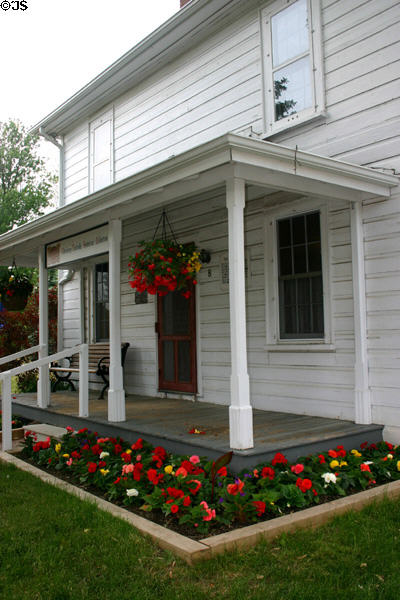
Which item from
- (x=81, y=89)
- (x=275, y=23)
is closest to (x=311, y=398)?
(x=275, y=23)

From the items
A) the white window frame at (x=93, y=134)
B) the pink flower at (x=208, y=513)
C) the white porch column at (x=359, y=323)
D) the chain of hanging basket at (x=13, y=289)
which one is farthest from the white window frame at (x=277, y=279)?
the white window frame at (x=93, y=134)

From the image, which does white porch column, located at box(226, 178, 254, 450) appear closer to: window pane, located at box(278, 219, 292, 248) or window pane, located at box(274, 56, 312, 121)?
window pane, located at box(278, 219, 292, 248)

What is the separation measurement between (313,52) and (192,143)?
91.0 inches

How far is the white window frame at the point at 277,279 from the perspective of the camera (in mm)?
5789

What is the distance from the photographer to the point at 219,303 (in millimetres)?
7180

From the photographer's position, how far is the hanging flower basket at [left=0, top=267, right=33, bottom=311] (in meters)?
7.87

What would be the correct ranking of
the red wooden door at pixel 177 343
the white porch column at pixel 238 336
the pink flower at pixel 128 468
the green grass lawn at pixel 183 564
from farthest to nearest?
the red wooden door at pixel 177 343 < the pink flower at pixel 128 468 < the white porch column at pixel 238 336 < the green grass lawn at pixel 183 564

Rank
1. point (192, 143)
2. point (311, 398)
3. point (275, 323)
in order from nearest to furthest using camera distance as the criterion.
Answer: point (311, 398) → point (275, 323) → point (192, 143)

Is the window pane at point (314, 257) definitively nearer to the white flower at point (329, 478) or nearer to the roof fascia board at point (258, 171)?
the roof fascia board at point (258, 171)

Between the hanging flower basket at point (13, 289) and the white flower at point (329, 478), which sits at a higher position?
the hanging flower basket at point (13, 289)

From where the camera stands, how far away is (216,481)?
4.07 meters

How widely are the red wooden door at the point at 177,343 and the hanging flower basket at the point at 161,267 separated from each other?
54.2 inches

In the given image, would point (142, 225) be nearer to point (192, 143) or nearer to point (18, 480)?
point (192, 143)

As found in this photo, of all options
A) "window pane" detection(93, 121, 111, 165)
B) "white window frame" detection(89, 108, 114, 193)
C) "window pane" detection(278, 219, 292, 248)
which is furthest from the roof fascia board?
"window pane" detection(93, 121, 111, 165)
